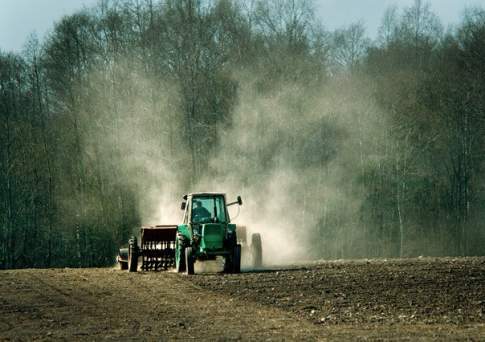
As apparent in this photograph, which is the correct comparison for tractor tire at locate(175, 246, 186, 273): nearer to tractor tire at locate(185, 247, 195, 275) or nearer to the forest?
tractor tire at locate(185, 247, 195, 275)

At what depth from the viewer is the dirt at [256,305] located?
1375 cm

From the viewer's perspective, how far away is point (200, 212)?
2603cm

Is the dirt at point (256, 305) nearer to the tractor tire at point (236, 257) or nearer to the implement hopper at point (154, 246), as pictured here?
the tractor tire at point (236, 257)

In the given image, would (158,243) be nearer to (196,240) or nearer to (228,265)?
(196,240)

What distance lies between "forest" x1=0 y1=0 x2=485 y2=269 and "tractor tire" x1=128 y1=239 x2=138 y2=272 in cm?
1998

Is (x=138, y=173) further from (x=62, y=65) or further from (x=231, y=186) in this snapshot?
(x=62, y=65)

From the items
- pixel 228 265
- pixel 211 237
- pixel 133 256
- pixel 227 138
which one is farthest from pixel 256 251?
pixel 227 138

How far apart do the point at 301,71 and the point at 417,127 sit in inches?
299

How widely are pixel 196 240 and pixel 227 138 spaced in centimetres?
2503

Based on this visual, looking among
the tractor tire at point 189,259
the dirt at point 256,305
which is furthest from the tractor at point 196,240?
the dirt at point 256,305

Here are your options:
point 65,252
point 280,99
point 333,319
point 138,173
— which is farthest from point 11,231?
point 333,319

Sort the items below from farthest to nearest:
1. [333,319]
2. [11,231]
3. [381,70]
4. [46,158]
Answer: [381,70], [46,158], [11,231], [333,319]

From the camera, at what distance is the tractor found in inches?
984

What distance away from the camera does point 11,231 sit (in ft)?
157
